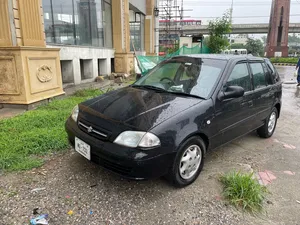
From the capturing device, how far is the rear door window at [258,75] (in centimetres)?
388

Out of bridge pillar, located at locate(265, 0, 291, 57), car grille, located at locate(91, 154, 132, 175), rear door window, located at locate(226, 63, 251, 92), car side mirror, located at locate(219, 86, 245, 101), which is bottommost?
car grille, located at locate(91, 154, 132, 175)

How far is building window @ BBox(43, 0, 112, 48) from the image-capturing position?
7.97 m

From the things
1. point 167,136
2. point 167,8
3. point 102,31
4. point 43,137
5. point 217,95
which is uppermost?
point 167,8

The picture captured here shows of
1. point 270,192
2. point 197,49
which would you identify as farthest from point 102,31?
point 270,192

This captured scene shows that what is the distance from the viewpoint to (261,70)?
4145mm

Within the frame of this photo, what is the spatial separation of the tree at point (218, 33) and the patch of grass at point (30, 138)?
13.2 m

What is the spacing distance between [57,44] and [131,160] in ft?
24.0

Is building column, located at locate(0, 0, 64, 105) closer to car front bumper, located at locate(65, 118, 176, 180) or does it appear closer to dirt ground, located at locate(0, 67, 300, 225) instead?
dirt ground, located at locate(0, 67, 300, 225)

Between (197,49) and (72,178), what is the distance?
13.9m

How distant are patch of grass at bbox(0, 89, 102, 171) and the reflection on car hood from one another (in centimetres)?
105

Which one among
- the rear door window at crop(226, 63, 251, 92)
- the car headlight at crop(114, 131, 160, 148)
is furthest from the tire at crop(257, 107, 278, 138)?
the car headlight at crop(114, 131, 160, 148)

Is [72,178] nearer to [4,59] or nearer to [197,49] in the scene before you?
[4,59]

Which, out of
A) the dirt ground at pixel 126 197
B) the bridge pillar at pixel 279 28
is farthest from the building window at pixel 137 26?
the bridge pillar at pixel 279 28

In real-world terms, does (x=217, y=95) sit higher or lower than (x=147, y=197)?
higher
